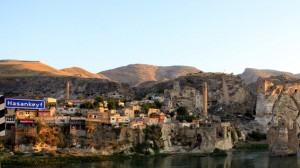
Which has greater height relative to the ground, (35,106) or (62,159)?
(35,106)

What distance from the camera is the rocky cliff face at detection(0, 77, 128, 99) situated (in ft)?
250

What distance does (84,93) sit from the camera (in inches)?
3056

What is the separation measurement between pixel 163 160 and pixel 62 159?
29.2 feet

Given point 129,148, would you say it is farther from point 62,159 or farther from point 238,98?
point 238,98

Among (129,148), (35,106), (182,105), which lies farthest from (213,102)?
(35,106)

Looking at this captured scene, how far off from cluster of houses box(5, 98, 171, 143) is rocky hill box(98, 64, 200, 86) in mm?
108887

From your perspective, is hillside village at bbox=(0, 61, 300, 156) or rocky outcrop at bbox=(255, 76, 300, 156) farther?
rocky outcrop at bbox=(255, 76, 300, 156)

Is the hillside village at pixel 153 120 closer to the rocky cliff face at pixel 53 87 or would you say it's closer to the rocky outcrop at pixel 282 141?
the rocky outcrop at pixel 282 141

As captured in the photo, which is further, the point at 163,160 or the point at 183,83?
the point at 183,83

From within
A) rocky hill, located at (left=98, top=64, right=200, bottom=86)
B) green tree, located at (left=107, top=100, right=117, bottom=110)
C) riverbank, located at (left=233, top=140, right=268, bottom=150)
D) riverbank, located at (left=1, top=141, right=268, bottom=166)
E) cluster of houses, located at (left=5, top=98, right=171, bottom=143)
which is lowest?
riverbank, located at (left=233, top=140, right=268, bottom=150)

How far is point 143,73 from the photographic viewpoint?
17612 centimetres

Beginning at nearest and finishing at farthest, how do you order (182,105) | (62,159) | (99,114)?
(62,159), (99,114), (182,105)

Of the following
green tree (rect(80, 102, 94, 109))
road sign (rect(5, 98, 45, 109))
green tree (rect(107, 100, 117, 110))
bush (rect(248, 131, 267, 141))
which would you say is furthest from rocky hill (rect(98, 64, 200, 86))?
road sign (rect(5, 98, 45, 109))

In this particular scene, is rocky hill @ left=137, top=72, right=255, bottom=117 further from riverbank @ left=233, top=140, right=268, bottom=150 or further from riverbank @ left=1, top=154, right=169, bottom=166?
riverbank @ left=1, top=154, right=169, bottom=166
